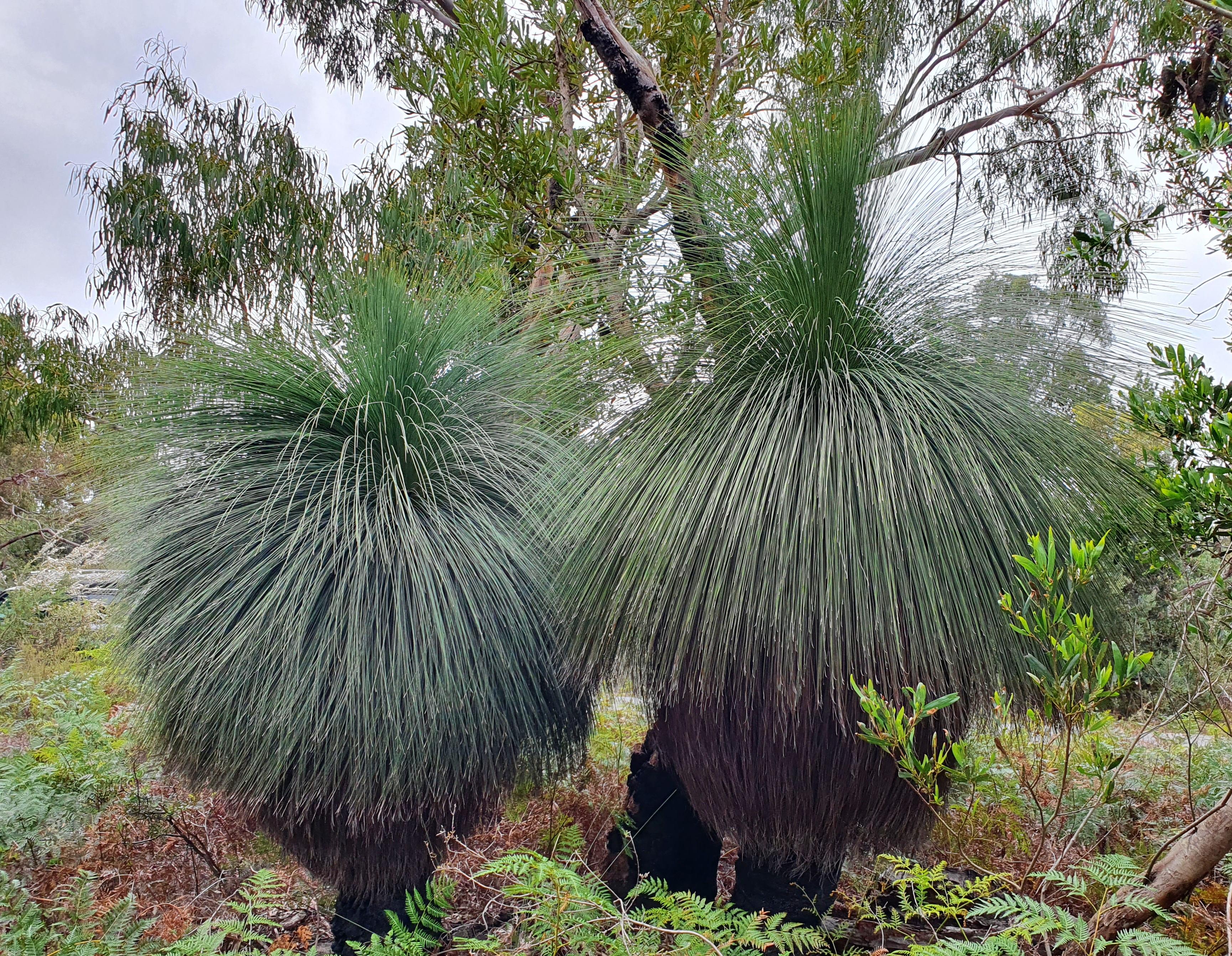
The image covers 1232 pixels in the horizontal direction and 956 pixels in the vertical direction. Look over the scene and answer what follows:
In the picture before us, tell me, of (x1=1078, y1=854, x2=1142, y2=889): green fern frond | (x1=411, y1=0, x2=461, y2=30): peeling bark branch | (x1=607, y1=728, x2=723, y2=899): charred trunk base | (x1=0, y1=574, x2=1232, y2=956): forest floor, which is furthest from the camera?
(x1=411, y1=0, x2=461, y2=30): peeling bark branch

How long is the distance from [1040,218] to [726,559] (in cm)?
119

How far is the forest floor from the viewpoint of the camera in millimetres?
2055

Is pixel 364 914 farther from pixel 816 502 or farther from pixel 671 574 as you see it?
pixel 816 502

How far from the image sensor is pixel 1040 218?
1886mm

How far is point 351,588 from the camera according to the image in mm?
1758

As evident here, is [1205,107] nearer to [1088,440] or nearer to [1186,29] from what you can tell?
[1186,29]

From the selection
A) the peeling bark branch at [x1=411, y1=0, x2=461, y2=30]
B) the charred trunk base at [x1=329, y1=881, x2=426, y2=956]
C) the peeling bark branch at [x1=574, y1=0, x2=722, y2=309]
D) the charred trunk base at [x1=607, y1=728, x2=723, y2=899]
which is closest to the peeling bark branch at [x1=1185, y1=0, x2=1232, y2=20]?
the peeling bark branch at [x1=574, y1=0, x2=722, y2=309]

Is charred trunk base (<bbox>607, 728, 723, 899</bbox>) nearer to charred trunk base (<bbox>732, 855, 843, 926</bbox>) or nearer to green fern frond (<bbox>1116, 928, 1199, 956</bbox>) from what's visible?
charred trunk base (<bbox>732, 855, 843, 926</bbox>)

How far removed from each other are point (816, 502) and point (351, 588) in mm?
1028

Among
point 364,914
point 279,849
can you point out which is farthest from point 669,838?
point 279,849

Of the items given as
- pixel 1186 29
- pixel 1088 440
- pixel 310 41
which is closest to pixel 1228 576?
pixel 1088 440

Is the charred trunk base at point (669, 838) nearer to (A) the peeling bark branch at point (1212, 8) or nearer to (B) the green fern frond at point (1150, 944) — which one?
(B) the green fern frond at point (1150, 944)

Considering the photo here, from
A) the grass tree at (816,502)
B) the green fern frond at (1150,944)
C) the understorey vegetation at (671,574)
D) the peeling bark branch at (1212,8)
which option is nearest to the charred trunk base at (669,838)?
the understorey vegetation at (671,574)

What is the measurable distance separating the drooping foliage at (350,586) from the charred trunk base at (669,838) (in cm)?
43
